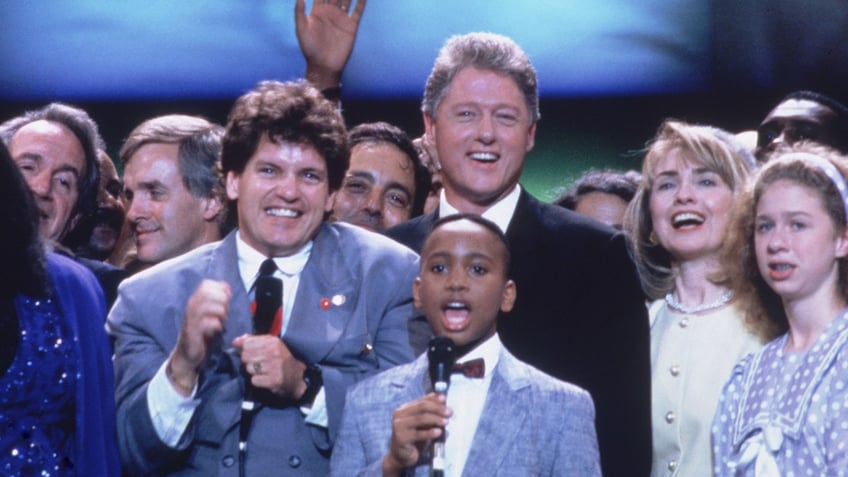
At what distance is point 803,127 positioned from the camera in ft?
13.8

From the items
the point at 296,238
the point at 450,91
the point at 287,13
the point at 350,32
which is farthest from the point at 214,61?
the point at 296,238

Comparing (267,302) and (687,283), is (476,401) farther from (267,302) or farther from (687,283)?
(687,283)

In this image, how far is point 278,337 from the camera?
2898 millimetres

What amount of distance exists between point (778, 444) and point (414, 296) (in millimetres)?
907

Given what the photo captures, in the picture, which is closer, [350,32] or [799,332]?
[799,332]

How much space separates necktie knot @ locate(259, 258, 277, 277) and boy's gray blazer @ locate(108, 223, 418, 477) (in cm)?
6

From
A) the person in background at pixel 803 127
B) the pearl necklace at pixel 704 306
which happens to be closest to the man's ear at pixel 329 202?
the pearl necklace at pixel 704 306

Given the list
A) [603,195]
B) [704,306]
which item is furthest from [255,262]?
[603,195]

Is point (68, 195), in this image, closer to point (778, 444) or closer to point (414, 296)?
point (414, 296)

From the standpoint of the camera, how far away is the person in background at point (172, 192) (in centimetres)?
416

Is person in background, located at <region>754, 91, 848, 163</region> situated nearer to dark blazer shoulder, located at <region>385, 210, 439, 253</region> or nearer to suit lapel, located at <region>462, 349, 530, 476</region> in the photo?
dark blazer shoulder, located at <region>385, 210, 439, 253</region>

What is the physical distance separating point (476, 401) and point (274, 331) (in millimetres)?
485

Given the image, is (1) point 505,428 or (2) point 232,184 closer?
(1) point 505,428

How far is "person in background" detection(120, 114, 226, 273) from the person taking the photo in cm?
416
